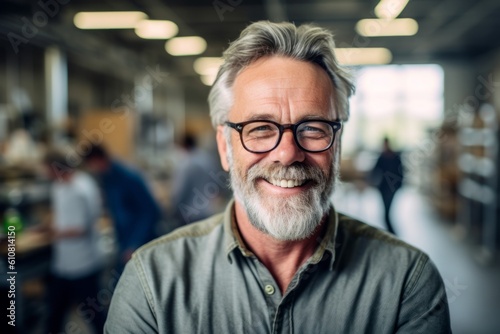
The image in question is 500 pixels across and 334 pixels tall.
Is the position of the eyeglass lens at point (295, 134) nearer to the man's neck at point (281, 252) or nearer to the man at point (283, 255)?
the man at point (283, 255)

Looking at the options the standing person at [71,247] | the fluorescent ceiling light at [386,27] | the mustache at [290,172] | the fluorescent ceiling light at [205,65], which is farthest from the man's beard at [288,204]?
the fluorescent ceiling light at [205,65]

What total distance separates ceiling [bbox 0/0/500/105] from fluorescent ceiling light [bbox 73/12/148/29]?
0.15m

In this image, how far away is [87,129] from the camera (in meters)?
7.47

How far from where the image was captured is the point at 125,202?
3.71 meters

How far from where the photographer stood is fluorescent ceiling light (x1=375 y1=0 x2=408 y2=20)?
5.49m

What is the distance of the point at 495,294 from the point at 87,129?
568 cm

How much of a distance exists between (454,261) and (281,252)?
18.6ft

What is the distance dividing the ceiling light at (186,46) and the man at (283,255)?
785cm

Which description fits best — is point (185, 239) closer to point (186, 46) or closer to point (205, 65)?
point (186, 46)

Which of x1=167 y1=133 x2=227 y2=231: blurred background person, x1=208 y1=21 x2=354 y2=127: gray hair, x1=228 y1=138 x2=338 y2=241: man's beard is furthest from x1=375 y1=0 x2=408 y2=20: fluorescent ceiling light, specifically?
x1=228 y1=138 x2=338 y2=241: man's beard

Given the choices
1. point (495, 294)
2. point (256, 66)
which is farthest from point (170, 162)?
point (256, 66)

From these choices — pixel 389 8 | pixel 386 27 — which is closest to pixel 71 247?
pixel 389 8

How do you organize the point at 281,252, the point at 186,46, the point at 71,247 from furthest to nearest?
the point at 186,46 → the point at 71,247 → the point at 281,252

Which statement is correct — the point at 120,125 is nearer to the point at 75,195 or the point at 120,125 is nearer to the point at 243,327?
the point at 75,195
